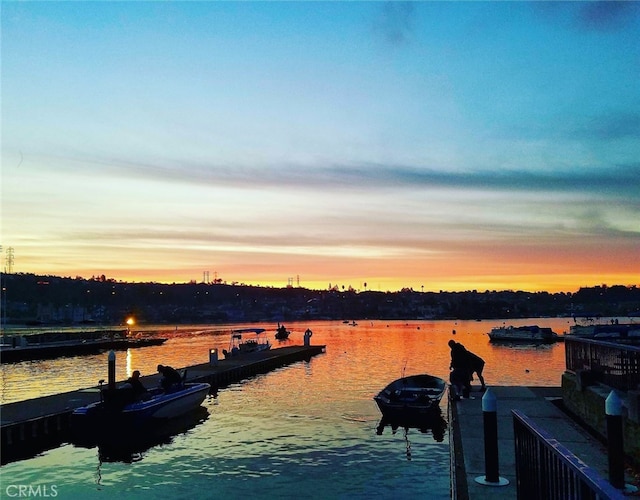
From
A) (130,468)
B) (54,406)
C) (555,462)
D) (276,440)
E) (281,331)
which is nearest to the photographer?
(555,462)

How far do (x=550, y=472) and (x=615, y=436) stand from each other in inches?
150

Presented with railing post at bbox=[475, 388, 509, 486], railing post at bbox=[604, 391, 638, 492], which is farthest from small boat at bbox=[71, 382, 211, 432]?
railing post at bbox=[604, 391, 638, 492]

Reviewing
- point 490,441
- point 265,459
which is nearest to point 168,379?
point 265,459

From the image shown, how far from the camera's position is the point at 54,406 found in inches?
1125

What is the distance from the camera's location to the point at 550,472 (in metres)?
6.23

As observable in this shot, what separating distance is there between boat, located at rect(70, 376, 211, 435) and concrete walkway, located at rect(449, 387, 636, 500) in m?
13.9

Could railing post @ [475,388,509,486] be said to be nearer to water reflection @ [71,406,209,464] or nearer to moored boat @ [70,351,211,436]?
water reflection @ [71,406,209,464]

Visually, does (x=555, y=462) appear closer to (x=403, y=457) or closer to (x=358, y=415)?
(x=403, y=457)

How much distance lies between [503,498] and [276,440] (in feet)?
55.0

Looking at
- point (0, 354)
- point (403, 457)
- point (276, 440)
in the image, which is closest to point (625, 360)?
point (403, 457)

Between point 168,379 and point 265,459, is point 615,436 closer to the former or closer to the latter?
point 265,459

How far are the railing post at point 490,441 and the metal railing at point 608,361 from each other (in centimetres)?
546

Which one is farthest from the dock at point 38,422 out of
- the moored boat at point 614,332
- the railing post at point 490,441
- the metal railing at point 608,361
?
the moored boat at point 614,332

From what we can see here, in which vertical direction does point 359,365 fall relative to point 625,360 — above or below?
below
